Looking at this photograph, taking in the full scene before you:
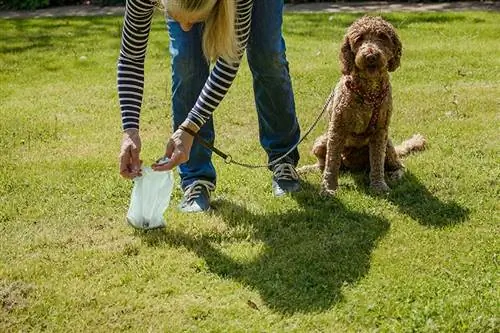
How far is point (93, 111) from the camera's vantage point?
A: 6660 millimetres

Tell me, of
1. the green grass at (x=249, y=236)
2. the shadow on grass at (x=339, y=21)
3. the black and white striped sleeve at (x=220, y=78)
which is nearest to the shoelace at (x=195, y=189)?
the green grass at (x=249, y=236)

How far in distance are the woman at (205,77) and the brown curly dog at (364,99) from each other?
269mm

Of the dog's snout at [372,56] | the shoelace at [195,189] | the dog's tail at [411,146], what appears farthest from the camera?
the dog's tail at [411,146]

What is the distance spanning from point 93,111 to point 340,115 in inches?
111

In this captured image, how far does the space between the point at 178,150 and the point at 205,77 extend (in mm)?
697

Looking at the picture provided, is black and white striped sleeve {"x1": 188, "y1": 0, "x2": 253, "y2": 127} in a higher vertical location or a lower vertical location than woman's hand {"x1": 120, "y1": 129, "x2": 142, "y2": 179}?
higher

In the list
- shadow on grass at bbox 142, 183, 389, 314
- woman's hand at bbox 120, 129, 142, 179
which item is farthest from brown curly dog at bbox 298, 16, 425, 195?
woman's hand at bbox 120, 129, 142, 179

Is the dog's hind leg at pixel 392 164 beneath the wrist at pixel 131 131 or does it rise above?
beneath

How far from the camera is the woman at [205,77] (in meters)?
3.71

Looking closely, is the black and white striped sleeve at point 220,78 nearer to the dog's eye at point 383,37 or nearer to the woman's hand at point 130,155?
the woman's hand at point 130,155

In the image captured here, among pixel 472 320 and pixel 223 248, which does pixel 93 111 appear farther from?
pixel 472 320

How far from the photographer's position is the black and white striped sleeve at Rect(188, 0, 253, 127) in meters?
3.76

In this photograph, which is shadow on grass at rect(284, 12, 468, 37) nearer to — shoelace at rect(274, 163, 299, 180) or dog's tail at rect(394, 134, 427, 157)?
dog's tail at rect(394, 134, 427, 157)

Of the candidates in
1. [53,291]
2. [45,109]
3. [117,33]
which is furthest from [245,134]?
[117,33]
